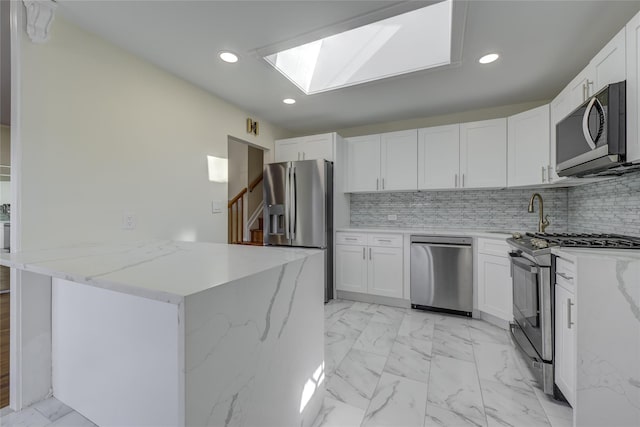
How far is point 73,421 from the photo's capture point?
1.49m

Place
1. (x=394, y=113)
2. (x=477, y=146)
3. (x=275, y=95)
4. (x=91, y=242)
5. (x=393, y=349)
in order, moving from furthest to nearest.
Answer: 1. (x=394, y=113)
2. (x=477, y=146)
3. (x=275, y=95)
4. (x=393, y=349)
5. (x=91, y=242)

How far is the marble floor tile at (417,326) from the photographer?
8.38ft

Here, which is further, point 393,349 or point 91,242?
point 393,349

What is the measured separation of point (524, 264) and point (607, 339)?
2.37 feet

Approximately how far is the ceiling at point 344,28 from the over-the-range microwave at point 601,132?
2.11ft

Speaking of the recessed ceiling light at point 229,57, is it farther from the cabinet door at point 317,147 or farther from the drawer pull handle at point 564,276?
the drawer pull handle at point 564,276

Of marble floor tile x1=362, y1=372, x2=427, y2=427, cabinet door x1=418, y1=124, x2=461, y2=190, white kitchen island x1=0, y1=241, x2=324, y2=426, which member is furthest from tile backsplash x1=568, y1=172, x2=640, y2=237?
white kitchen island x1=0, y1=241, x2=324, y2=426

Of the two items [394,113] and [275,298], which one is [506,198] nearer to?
[394,113]

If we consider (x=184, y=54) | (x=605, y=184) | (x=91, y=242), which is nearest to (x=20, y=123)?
(x=91, y=242)

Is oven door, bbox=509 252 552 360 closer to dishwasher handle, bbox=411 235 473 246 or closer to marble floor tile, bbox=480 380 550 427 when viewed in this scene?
marble floor tile, bbox=480 380 550 427

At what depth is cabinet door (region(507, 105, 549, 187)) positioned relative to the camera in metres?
2.66

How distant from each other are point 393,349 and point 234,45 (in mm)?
2704

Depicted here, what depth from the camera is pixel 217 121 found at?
3.00 metres

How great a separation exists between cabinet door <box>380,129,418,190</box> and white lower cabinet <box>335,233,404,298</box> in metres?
0.71
